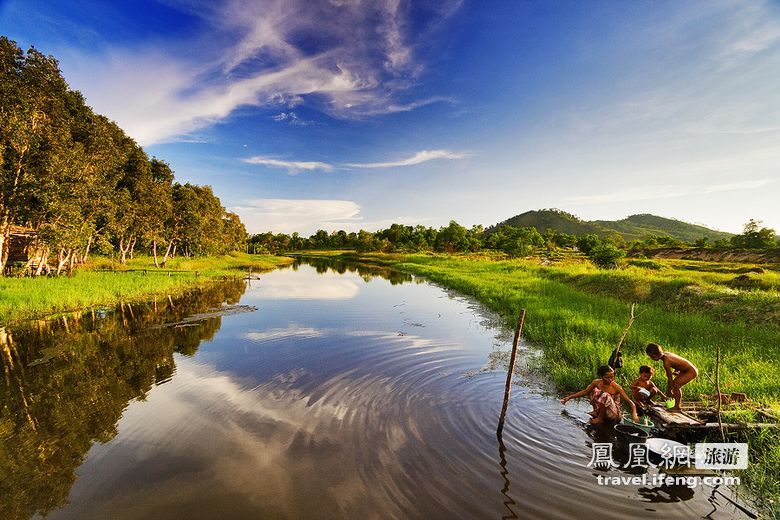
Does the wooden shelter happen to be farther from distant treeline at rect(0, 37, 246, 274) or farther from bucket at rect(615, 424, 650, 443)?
→ bucket at rect(615, 424, 650, 443)

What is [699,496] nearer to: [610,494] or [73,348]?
[610,494]

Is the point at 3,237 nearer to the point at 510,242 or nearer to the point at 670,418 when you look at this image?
the point at 670,418

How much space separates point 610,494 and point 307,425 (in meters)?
7.48

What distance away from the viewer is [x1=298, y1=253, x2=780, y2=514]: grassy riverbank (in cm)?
979

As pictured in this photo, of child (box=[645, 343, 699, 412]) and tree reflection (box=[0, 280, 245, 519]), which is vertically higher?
child (box=[645, 343, 699, 412])

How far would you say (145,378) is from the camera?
13180 mm

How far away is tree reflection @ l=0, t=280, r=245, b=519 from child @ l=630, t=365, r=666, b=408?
43.9 ft

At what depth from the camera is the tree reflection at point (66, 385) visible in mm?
7441

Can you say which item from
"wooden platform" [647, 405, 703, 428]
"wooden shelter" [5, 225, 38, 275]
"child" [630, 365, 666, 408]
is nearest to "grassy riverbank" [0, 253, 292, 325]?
"wooden shelter" [5, 225, 38, 275]

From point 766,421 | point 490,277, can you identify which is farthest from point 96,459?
point 490,277

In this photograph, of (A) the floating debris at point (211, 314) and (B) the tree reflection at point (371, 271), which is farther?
(B) the tree reflection at point (371, 271)

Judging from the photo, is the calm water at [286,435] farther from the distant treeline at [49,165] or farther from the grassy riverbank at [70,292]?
the distant treeline at [49,165]

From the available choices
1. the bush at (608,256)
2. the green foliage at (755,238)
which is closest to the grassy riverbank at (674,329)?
the bush at (608,256)

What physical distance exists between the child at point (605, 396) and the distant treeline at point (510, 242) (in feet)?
141
